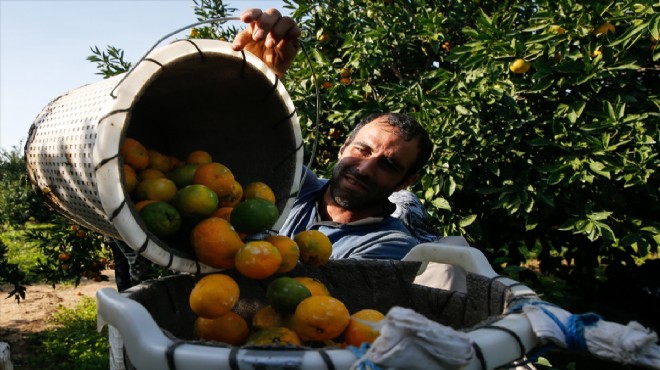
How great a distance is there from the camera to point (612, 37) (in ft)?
8.43

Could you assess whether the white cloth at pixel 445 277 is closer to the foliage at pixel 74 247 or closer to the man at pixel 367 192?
the man at pixel 367 192

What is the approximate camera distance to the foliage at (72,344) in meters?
3.98

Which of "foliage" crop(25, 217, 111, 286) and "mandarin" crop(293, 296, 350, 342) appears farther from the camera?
"foliage" crop(25, 217, 111, 286)

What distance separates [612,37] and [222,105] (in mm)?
1875

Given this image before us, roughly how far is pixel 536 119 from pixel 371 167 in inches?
40.3

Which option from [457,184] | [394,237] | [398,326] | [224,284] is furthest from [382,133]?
[398,326]

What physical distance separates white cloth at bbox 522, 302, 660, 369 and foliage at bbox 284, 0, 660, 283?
5.01ft

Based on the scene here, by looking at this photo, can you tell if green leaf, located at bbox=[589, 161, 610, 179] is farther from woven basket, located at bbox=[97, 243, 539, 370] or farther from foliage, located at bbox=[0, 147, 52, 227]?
foliage, located at bbox=[0, 147, 52, 227]

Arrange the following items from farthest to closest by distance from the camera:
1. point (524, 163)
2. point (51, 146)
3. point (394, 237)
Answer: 1. point (524, 163)
2. point (394, 237)
3. point (51, 146)

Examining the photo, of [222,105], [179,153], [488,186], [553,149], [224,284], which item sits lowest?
[488,186]

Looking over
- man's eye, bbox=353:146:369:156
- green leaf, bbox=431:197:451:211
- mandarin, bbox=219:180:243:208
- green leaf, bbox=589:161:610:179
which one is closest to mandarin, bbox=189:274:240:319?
mandarin, bbox=219:180:243:208

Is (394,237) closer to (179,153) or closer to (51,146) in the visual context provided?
(179,153)

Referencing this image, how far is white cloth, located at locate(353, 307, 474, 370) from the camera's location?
0.77 m

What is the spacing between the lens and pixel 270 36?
1717 millimetres
